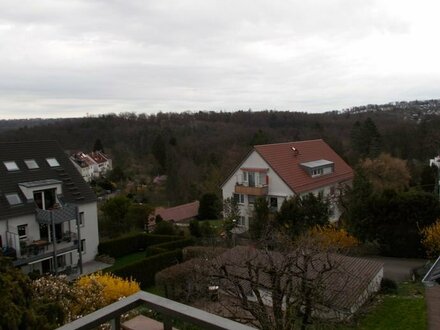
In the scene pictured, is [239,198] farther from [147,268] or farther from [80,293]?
[80,293]

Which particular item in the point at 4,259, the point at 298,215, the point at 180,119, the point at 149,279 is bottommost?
the point at 149,279

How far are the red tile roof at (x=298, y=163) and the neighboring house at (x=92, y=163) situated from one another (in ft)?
156

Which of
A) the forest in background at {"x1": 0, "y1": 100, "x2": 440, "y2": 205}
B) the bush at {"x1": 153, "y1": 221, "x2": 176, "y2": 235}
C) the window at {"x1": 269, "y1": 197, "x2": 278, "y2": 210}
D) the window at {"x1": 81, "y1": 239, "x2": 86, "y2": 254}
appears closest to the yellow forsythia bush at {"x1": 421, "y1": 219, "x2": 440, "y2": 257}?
the window at {"x1": 269, "y1": 197, "x2": 278, "y2": 210}

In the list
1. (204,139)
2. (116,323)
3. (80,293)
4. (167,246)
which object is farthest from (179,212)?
(116,323)

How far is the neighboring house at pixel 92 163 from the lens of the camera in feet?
247

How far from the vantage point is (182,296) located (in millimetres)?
16297

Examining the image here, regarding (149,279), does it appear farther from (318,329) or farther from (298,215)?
(318,329)

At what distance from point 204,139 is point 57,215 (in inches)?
1852

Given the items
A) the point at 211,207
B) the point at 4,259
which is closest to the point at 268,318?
the point at 4,259

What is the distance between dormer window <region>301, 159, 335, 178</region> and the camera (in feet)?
108

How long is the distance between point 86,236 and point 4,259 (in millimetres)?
21520

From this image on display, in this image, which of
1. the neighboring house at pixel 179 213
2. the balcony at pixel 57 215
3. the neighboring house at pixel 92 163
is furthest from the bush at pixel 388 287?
the neighboring house at pixel 92 163

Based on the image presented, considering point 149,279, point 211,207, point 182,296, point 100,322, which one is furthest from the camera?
point 211,207

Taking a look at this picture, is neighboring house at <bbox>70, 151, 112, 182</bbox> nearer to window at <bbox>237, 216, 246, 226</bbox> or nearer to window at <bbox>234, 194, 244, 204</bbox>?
window at <bbox>234, 194, 244, 204</bbox>
